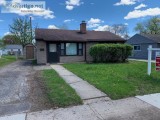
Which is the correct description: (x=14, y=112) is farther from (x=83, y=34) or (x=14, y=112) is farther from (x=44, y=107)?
(x=83, y=34)

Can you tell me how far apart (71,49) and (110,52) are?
3.96m

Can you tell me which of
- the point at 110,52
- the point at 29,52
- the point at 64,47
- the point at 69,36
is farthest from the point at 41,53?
the point at 29,52

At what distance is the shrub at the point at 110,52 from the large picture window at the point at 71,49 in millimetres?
1467

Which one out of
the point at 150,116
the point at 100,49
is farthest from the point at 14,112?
the point at 100,49

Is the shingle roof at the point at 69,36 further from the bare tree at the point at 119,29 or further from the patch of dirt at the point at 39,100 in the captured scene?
the bare tree at the point at 119,29

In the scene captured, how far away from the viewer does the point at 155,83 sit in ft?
24.8

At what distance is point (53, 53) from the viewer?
17.8m

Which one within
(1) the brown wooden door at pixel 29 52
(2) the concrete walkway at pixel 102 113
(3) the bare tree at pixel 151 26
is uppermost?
(3) the bare tree at pixel 151 26

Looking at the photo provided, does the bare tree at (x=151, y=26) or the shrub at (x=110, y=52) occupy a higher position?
the bare tree at (x=151, y=26)

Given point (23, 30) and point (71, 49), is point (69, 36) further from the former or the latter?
point (23, 30)

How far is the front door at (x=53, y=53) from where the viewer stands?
1762 cm

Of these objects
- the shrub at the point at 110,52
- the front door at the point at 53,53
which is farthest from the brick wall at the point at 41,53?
the shrub at the point at 110,52

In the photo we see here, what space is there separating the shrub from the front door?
131 inches

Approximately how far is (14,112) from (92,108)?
204 centimetres
